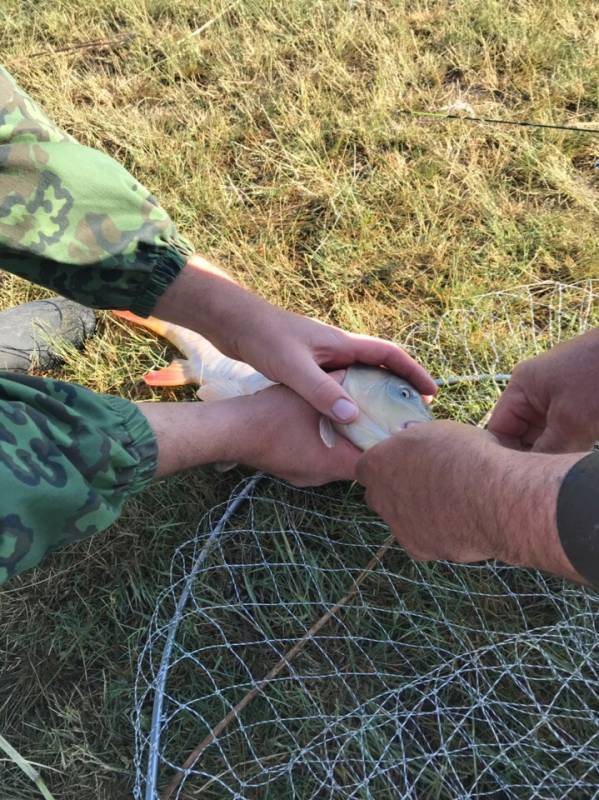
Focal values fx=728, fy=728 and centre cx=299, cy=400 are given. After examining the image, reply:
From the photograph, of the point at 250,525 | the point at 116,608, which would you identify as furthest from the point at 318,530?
the point at 116,608

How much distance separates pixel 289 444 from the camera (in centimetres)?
248

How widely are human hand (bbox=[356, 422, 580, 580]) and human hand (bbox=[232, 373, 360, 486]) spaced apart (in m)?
0.43

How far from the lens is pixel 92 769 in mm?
2193

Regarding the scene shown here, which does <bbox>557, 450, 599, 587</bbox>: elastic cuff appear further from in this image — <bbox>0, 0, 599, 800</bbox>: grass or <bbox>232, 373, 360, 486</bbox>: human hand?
<bbox>0, 0, 599, 800</bbox>: grass

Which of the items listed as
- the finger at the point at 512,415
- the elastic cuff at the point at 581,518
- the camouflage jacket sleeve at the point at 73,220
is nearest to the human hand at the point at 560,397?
the finger at the point at 512,415

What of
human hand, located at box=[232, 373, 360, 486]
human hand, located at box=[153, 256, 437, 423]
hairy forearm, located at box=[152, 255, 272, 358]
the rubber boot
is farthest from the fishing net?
the rubber boot

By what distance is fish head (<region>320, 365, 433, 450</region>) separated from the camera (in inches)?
93.9

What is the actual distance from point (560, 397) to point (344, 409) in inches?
→ 26.6

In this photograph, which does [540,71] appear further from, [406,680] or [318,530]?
[406,680]

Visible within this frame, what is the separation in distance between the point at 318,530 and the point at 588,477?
128cm

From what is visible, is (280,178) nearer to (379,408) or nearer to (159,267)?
(159,267)

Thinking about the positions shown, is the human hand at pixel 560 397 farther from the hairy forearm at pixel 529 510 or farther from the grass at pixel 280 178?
the grass at pixel 280 178

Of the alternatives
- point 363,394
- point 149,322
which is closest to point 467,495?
point 363,394

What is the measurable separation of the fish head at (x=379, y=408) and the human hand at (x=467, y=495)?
0.37 meters
